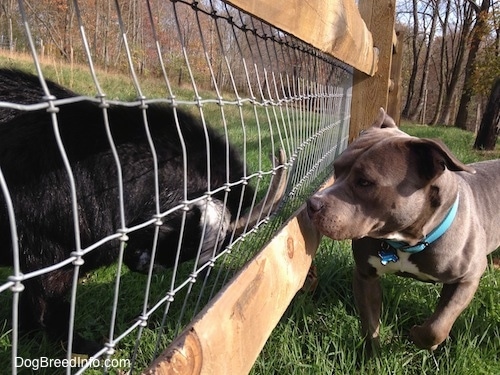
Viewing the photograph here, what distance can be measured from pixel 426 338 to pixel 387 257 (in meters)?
0.36

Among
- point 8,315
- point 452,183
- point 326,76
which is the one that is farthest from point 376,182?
point 326,76

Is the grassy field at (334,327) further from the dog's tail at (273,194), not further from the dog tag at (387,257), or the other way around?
the dog's tail at (273,194)

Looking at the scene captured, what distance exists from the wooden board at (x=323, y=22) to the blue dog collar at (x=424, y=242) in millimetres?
833

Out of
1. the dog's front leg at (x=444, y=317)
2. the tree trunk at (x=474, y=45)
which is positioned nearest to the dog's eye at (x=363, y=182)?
the dog's front leg at (x=444, y=317)

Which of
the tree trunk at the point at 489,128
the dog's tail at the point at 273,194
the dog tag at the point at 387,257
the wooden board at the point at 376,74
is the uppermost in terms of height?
the wooden board at the point at 376,74

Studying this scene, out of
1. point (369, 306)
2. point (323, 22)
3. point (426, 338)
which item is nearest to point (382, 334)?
point (369, 306)

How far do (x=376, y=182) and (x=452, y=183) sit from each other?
0.37 meters

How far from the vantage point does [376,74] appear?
3.80 meters

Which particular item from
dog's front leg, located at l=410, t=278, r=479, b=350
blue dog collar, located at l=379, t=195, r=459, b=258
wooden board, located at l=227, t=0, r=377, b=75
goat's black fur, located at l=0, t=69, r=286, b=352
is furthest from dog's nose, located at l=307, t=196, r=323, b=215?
dog's front leg, located at l=410, t=278, r=479, b=350

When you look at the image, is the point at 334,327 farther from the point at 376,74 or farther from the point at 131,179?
the point at 376,74

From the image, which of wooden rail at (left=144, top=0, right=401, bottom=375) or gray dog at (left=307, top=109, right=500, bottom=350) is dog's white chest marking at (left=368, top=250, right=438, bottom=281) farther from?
wooden rail at (left=144, top=0, right=401, bottom=375)

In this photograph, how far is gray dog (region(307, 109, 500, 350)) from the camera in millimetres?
2031

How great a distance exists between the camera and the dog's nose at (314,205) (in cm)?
→ 200

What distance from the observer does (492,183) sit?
287 centimetres
